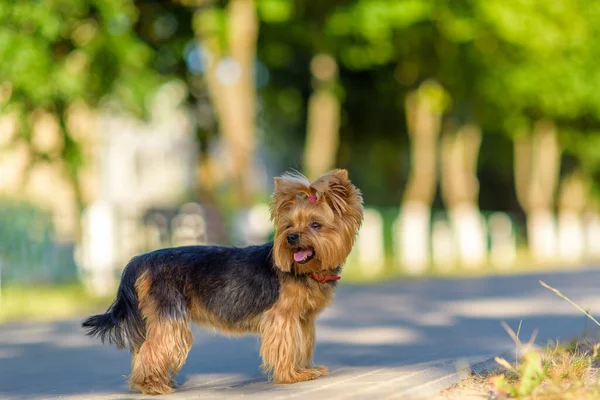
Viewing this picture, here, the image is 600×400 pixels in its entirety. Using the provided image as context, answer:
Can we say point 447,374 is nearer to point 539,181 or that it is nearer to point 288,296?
point 288,296

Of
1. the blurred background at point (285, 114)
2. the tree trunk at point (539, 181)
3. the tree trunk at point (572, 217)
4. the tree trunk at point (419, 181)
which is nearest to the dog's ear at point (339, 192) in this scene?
the blurred background at point (285, 114)

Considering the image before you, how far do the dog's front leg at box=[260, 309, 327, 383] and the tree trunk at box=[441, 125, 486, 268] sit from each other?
22694mm

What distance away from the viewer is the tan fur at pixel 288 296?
7867 millimetres

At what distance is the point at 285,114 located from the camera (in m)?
33.7

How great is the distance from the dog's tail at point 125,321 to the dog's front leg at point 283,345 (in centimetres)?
85

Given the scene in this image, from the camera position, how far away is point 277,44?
28.3 metres

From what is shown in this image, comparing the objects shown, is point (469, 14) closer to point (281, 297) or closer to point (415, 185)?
point (415, 185)

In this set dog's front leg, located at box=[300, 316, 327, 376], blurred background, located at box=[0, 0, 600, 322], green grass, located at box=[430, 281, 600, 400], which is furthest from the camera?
blurred background, located at box=[0, 0, 600, 322]

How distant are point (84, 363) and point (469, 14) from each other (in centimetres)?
1900

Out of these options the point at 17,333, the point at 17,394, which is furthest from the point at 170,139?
the point at 17,394

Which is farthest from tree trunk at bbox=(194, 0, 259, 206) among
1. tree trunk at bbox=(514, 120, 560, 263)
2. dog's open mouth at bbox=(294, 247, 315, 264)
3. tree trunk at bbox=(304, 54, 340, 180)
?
tree trunk at bbox=(514, 120, 560, 263)

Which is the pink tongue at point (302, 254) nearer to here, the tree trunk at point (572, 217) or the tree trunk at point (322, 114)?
the tree trunk at point (322, 114)

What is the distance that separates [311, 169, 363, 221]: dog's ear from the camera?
790 centimetres

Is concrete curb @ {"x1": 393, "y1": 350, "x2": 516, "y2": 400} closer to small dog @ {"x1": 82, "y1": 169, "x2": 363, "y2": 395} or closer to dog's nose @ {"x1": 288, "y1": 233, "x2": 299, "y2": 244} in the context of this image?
small dog @ {"x1": 82, "y1": 169, "x2": 363, "y2": 395}
